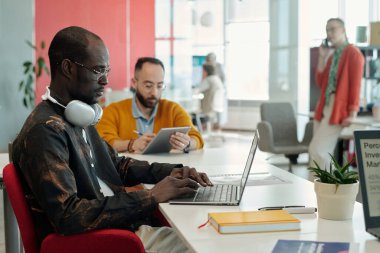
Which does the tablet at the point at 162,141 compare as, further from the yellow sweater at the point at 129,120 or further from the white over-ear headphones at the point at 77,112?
the white over-ear headphones at the point at 77,112

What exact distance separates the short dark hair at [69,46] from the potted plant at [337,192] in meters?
Answer: 0.96

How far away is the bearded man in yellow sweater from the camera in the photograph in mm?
3816

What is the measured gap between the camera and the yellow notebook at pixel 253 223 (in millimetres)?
1777

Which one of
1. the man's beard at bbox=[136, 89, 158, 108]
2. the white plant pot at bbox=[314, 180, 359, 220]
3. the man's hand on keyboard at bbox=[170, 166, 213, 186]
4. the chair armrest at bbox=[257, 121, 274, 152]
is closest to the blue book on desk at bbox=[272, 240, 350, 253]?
the white plant pot at bbox=[314, 180, 359, 220]

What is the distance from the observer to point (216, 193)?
2.38 meters

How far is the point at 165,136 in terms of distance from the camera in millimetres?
3459

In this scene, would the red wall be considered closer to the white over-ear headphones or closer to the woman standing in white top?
the woman standing in white top

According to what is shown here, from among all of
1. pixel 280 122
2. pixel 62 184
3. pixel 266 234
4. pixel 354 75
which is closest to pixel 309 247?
pixel 266 234

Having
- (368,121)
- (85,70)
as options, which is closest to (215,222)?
(85,70)

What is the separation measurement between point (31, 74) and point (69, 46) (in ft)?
15.7

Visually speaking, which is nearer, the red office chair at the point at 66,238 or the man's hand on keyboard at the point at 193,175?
the red office chair at the point at 66,238

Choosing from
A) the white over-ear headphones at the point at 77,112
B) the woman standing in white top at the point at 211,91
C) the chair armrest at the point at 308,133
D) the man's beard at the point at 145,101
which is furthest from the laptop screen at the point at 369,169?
the woman standing in white top at the point at 211,91

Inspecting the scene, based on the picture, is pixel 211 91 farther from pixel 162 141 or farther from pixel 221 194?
pixel 221 194

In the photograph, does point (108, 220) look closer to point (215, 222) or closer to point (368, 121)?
point (215, 222)
